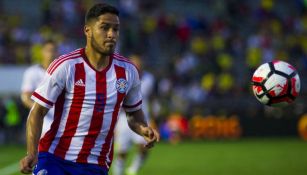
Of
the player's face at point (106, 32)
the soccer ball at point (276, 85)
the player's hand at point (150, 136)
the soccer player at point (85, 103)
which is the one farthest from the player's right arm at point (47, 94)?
the soccer ball at point (276, 85)

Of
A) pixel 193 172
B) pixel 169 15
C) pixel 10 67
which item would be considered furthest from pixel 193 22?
pixel 193 172

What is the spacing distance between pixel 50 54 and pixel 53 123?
13.5 ft

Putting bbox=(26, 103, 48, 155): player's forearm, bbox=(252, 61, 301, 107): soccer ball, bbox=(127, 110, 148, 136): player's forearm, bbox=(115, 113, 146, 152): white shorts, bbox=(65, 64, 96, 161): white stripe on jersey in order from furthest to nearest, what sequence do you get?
bbox=(115, 113, 146, 152): white shorts < bbox=(252, 61, 301, 107): soccer ball < bbox=(127, 110, 148, 136): player's forearm < bbox=(65, 64, 96, 161): white stripe on jersey < bbox=(26, 103, 48, 155): player's forearm

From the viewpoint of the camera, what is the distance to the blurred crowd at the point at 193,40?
73.2ft

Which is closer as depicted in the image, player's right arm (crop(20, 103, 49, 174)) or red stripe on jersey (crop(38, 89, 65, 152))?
player's right arm (crop(20, 103, 49, 174))

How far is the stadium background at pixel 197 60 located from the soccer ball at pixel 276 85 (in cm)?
913

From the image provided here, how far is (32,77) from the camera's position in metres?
9.89

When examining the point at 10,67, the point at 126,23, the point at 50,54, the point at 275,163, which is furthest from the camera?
the point at 126,23

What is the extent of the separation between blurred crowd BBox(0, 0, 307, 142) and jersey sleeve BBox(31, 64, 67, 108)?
15625mm

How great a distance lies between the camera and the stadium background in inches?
797

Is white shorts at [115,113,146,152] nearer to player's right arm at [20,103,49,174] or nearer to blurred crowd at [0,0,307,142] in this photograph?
player's right arm at [20,103,49,174]

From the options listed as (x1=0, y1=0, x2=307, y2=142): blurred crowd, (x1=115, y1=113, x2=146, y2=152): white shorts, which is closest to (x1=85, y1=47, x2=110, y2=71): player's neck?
(x1=115, y1=113, x2=146, y2=152): white shorts

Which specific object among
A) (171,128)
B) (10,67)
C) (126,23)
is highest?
(126,23)

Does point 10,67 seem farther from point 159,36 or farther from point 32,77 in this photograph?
point 32,77
